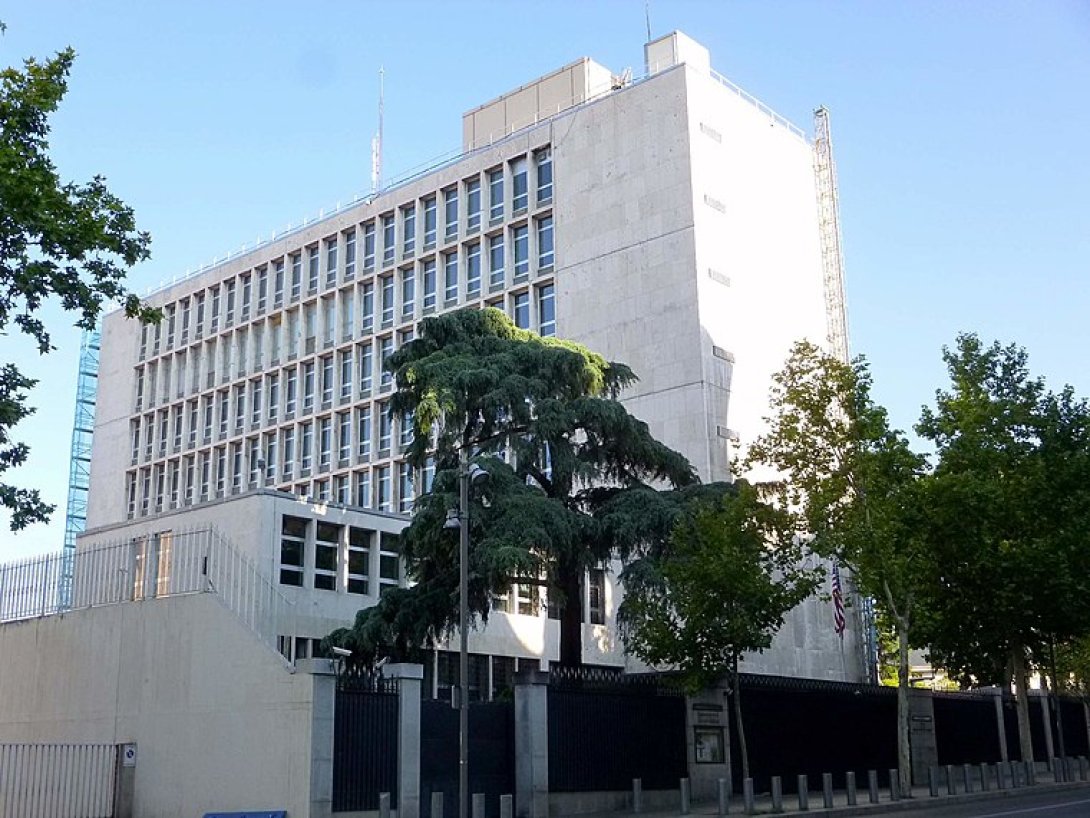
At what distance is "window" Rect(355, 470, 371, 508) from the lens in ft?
205

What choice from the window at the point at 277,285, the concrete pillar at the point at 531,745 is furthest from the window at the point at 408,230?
the concrete pillar at the point at 531,745

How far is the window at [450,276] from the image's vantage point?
61500 mm

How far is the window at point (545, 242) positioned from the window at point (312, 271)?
603 inches

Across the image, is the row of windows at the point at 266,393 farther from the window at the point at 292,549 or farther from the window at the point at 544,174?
the window at the point at 292,549

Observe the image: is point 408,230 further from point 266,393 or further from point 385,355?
point 266,393

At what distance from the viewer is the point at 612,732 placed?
27109 mm

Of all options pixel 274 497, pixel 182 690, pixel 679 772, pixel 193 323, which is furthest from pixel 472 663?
pixel 193 323

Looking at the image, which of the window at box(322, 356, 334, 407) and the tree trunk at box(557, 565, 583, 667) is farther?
the window at box(322, 356, 334, 407)

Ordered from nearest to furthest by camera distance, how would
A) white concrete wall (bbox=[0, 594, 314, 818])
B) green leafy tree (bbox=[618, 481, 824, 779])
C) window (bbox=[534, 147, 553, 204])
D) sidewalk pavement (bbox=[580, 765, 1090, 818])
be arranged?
1. white concrete wall (bbox=[0, 594, 314, 818])
2. sidewalk pavement (bbox=[580, 765, 1090, 818])
3. green leafy tree (bbox=[618, 481, 824, 779])
4. window (bbox=[534, 147, 553, 204])

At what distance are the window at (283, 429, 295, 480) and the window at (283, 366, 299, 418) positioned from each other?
104 centimetres

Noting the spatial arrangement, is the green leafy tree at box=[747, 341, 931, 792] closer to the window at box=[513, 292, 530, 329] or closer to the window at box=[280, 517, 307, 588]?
the window at box=[280, 517, 307, 588]

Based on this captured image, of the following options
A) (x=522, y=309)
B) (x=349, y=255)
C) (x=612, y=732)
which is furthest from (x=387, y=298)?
(x=612, y=732)

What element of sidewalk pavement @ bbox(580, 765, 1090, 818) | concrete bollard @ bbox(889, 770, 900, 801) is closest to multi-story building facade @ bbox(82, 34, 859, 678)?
sidewalk pavement @ bbox(580, 765, 1090, 818)

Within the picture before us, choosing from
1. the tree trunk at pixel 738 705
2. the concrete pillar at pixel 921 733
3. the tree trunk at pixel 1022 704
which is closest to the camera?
the tree trunk at pixel 738 705
